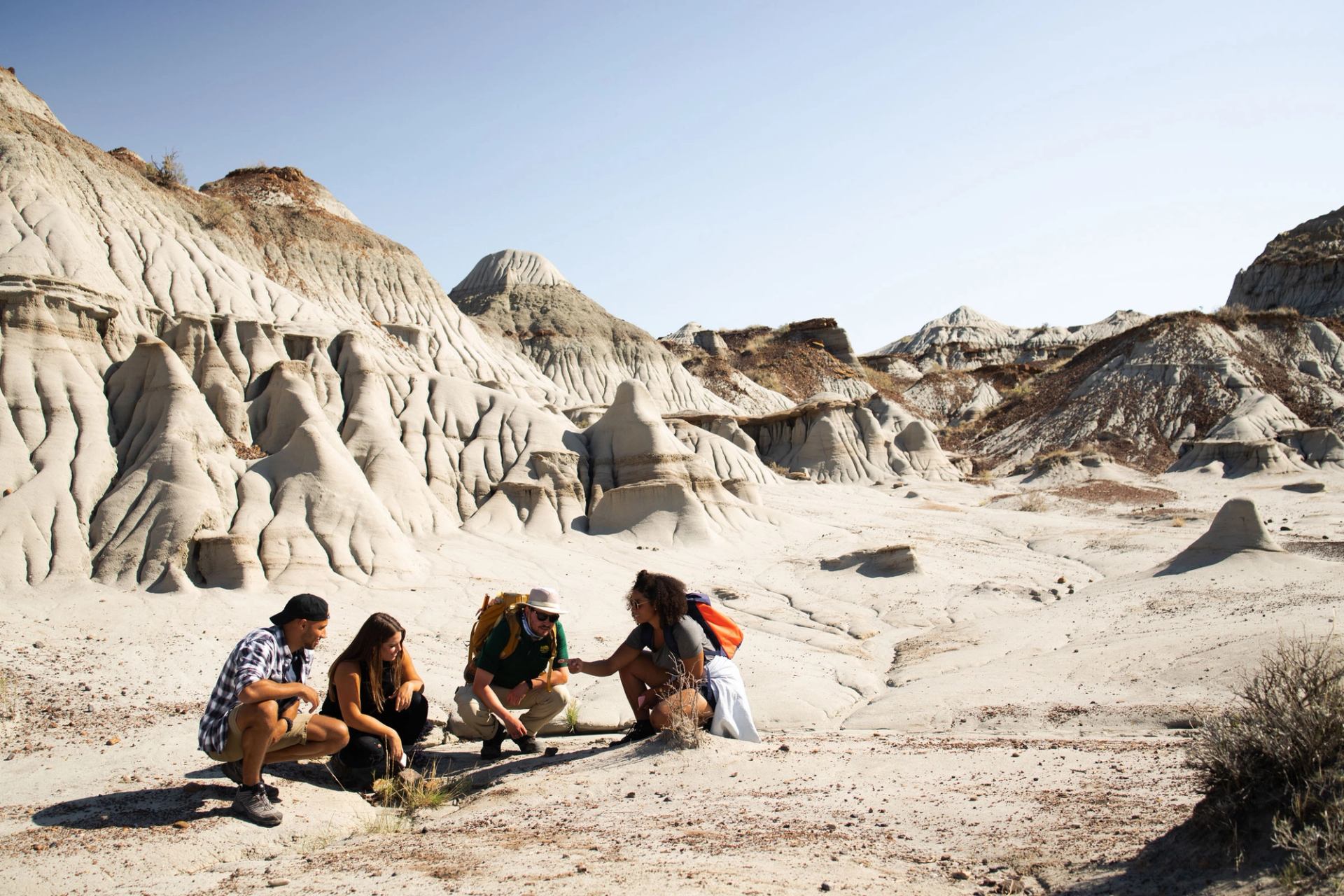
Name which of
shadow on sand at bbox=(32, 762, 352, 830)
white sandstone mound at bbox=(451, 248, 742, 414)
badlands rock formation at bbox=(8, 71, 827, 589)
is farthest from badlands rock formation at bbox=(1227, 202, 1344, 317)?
shadow on sand at bbox=(32, 762, 352, 830)

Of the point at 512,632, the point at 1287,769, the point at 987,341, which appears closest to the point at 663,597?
the point at 512,632

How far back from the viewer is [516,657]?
22.0 feet

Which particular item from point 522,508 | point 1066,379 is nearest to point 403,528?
point 522,508

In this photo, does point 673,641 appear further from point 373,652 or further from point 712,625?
point 373,652

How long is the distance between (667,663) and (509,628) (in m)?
1.25

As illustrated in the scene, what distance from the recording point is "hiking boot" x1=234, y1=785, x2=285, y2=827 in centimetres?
503

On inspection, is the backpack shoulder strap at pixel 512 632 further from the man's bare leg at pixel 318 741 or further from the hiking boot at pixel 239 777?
the hiking boot at pixel 239 777

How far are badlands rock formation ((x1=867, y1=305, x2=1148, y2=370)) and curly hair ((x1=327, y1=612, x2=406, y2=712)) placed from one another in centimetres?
7212

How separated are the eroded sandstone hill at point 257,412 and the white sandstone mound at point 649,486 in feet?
0.21

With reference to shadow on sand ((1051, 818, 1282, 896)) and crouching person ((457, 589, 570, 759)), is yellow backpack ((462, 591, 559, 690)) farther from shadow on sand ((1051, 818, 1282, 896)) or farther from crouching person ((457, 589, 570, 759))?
shadow on sand ((1051, 818, 1282, 896))

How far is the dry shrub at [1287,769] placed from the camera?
321cm

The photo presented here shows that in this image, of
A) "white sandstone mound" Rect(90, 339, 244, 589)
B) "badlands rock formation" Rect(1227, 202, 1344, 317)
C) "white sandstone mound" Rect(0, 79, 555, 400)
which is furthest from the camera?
"badlands rock formation" Rect(1227, 202, 1344, 317)

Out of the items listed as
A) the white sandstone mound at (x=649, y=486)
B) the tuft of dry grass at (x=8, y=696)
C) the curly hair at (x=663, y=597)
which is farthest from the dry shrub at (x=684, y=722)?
the white sandstone mound at (x=649, y=486)

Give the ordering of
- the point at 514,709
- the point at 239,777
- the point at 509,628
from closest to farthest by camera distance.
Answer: the point at 239,777 → the point at 509,628 → the point at 514,709
